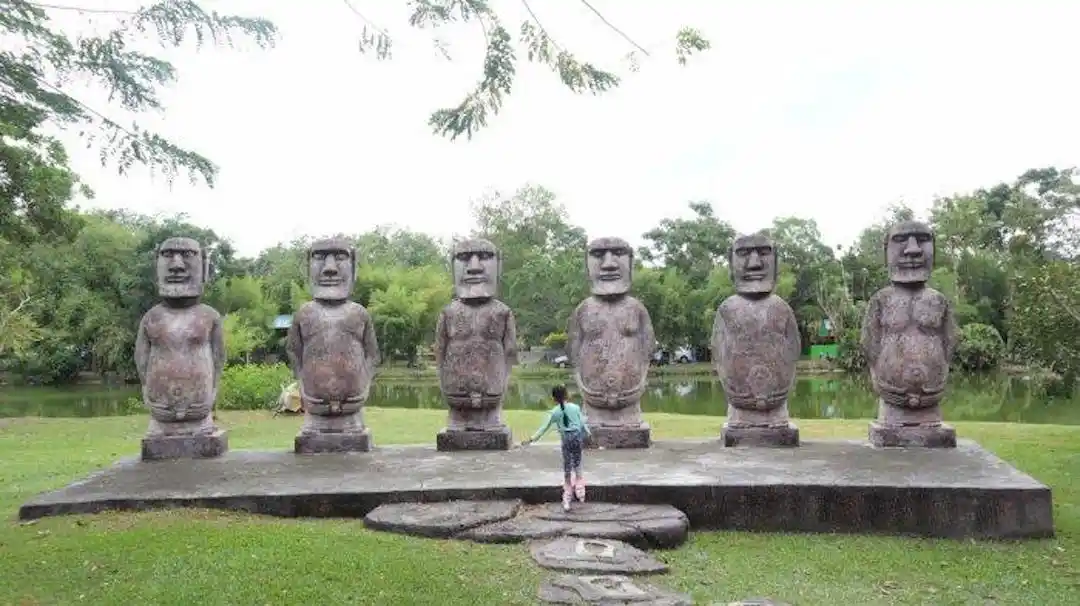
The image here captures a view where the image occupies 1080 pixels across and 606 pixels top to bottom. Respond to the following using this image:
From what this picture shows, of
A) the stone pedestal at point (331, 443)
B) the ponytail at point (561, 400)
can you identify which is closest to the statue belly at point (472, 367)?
the stone pedestal at point (331, 443)

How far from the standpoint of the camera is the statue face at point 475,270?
991cm

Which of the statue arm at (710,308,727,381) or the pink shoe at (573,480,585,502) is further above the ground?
the statue arm at (710,308,727,381)

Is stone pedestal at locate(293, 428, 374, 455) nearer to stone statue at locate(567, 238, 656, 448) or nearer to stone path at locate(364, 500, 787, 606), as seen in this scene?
stone statue at locate(567, 238, 656, 448)

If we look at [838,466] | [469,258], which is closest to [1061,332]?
[838,466]

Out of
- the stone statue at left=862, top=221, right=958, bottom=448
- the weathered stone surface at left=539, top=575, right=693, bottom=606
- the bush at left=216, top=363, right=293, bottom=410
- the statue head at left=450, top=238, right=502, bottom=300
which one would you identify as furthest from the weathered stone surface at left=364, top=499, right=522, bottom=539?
the bush at left=216, top=363, right=293, bottom=410

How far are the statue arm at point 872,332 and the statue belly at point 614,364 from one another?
2341mm

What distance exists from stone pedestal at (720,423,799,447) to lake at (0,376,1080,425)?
8.99m

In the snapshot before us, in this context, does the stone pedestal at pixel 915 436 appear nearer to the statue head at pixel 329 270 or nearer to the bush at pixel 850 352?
the statue head at pixel 329 270

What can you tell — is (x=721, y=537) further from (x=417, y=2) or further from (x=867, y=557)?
(x=417, y=2)

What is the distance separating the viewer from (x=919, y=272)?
9656 millimetres

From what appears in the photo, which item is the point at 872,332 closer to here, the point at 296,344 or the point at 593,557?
the point at 593,557

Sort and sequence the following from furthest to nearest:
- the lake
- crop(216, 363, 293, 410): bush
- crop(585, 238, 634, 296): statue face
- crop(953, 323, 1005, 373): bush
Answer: crop(953, 323, 1005, 373): bush, the lake, crop(216, 363, 293, 410): bush, crop(585, 238, 634, 296): statue face

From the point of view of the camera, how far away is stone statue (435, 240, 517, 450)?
9.77 meters

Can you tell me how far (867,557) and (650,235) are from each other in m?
38.2
